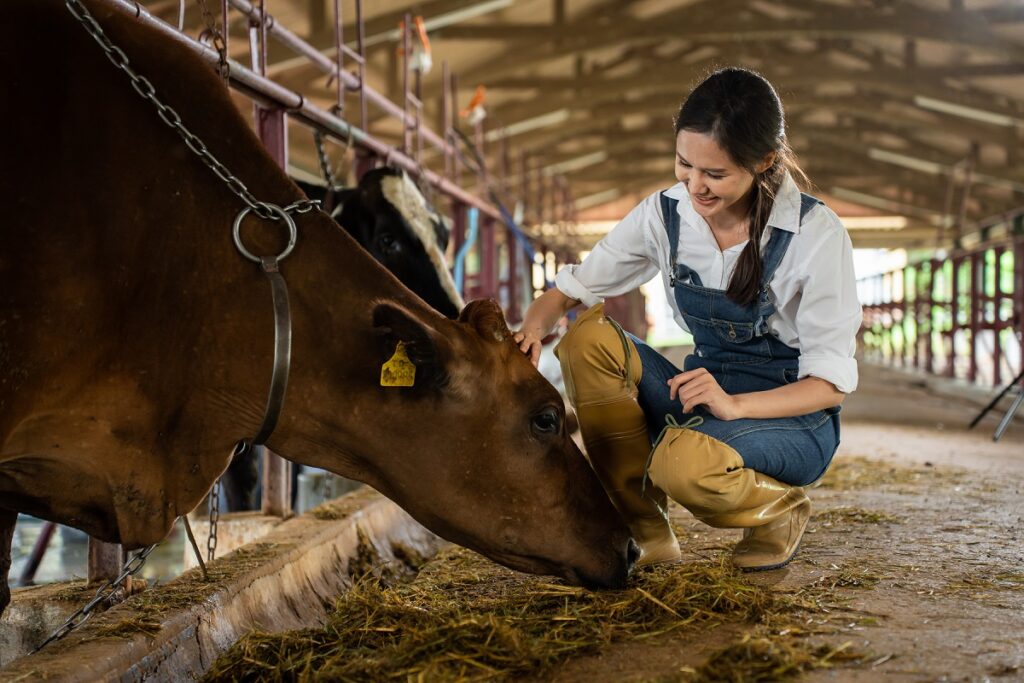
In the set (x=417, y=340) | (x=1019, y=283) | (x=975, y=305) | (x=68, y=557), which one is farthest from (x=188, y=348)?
(x=975, y=305)

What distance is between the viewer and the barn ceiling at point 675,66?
379 inches

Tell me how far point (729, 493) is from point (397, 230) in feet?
7.02

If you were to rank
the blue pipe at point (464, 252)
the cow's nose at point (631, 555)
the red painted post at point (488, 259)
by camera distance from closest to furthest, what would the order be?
the cow's nose at point (631, 555) < the blue pipe at point (464, 252) < the red painted post at point (488, 259)

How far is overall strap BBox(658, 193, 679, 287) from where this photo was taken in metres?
2.40

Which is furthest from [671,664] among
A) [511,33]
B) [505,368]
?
[511,33]

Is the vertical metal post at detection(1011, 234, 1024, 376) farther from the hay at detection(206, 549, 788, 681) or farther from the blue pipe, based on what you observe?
the hay at detection(206, 549, 788, 681)

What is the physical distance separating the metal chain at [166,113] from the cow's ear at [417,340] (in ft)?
0.96

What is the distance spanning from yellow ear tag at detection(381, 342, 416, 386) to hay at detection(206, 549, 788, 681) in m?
0.44

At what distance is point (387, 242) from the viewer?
3.94 metres

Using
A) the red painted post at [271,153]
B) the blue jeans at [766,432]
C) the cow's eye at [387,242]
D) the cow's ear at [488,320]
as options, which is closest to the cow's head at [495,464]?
the cow's ear at [488,320]

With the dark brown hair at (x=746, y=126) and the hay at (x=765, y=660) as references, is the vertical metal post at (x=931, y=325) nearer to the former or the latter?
the dark brown hair at (x=746, y=126)

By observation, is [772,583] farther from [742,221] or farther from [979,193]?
[979,193]

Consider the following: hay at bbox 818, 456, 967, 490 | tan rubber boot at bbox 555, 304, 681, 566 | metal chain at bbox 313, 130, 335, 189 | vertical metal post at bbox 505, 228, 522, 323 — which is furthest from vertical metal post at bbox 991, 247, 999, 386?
tan rubber boot at bbox 555, 304, 681, 566

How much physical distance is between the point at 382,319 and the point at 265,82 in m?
1.76
